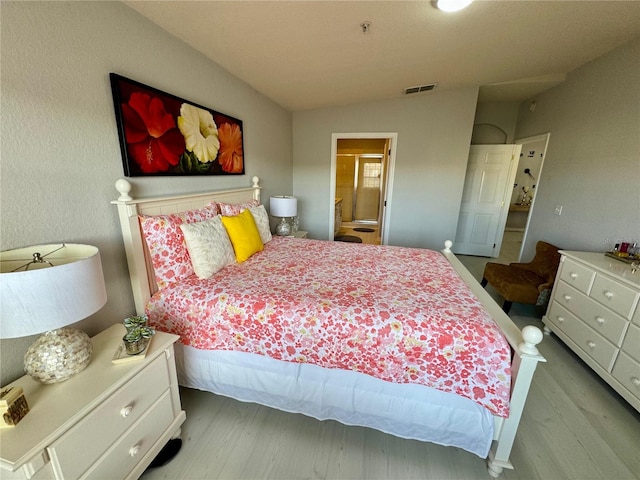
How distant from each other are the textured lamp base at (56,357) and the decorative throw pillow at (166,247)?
558 millimetres

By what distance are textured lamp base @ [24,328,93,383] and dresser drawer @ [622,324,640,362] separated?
3003mm

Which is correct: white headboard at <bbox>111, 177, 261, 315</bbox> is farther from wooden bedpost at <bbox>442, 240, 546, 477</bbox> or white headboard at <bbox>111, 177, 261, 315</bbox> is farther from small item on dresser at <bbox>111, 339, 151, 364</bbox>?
wooden bedpost at <bbox>442, 240, 546, 477</bbox>

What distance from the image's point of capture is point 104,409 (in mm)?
983

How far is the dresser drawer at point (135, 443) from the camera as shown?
1009 millimetres

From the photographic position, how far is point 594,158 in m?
2.56

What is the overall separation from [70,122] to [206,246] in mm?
894

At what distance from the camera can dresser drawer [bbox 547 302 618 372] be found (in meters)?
1.80

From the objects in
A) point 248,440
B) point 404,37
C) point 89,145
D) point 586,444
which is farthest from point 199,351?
point 404,37

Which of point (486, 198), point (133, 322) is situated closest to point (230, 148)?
point (133, 322)

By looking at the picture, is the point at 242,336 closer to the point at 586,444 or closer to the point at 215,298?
the point at 215,298

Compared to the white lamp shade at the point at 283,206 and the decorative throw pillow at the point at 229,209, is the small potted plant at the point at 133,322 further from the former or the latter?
the white lamp shade at the point at 283,206

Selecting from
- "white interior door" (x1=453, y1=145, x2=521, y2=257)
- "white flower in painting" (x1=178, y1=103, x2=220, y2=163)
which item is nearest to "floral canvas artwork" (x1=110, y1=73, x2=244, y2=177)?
"white flower in painting" (x1=178, y1=103, x2=220, y2=163)

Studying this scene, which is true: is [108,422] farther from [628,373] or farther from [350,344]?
[628,373]

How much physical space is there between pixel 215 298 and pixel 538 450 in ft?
6.45
